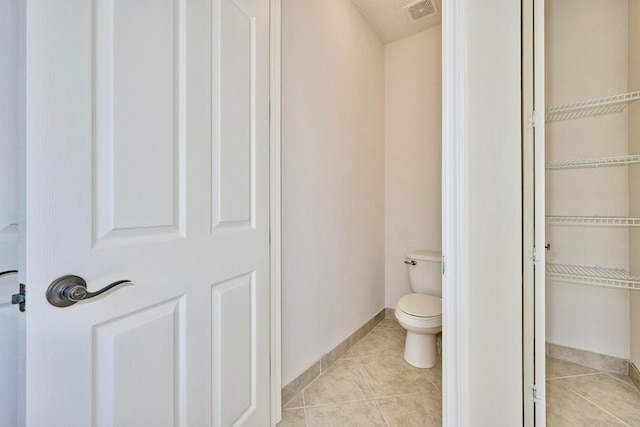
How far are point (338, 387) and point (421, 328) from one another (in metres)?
0.64

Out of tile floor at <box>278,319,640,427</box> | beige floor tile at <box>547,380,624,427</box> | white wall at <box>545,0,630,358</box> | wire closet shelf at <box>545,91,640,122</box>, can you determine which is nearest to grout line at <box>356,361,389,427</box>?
tile floor at <box>278,319,640,427</box>

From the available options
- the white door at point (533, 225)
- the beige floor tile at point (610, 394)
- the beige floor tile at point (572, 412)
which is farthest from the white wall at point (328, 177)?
the beige floor tile at point (610, 394)

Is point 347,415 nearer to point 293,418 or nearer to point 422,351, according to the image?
point 293,418

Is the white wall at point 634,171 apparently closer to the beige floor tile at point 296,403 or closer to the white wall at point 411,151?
the white wall at point 411,151

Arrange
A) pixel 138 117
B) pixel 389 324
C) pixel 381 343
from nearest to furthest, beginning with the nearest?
pixel 138 117, pixel 381 343, pixel 389 324

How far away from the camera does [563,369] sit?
1771 mm

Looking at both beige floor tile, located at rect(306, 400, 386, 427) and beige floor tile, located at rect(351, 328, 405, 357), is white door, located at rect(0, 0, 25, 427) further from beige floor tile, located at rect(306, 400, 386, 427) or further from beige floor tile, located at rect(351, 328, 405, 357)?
beige floor tile, located at rect(351, 328, 405, 357)

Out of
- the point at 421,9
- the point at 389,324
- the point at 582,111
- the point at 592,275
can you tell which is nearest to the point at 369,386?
the point at 389,324

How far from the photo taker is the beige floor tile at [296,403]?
1528 mm

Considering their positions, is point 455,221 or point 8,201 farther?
point 455,221

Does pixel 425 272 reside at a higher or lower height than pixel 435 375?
higher

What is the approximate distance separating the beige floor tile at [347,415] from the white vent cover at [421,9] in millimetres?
2842

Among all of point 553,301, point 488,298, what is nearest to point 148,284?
point 488,298

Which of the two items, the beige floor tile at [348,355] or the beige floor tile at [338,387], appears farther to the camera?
the beige floor tile at [348,355]
